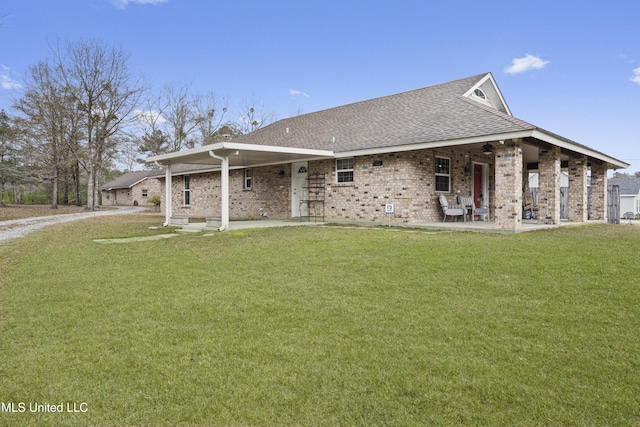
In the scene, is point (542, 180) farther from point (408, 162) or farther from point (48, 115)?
point (48, 115)

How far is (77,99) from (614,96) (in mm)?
33411

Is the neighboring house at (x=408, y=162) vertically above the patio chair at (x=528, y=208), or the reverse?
the neighboring house at (x=408, y=162)

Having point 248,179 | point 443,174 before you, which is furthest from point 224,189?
point 443,174

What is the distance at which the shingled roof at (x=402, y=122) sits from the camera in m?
11.4

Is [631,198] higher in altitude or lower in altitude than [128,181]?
lower

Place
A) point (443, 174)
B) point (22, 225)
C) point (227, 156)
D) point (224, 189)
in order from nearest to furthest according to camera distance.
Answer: point (224, 189) → point (227, 156) → point (443, 174) → point (22, 225)

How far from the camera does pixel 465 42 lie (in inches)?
679

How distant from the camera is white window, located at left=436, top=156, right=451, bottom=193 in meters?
13.7

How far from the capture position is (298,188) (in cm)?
1627

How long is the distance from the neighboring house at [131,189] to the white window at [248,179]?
90.3 ft

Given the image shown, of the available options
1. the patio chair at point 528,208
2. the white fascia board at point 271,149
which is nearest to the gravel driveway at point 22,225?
the white fascia board at point 271,149

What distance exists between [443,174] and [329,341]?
11578mm

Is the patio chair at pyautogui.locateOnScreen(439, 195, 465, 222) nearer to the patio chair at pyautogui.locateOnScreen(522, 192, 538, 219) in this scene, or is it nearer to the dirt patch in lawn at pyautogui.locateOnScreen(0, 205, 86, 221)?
the patio chair at pyautogui.locateOnScreen(522, 192, 538, 219)

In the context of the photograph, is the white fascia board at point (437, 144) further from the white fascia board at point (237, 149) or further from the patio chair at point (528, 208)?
the patio chair at point (528, 208)
